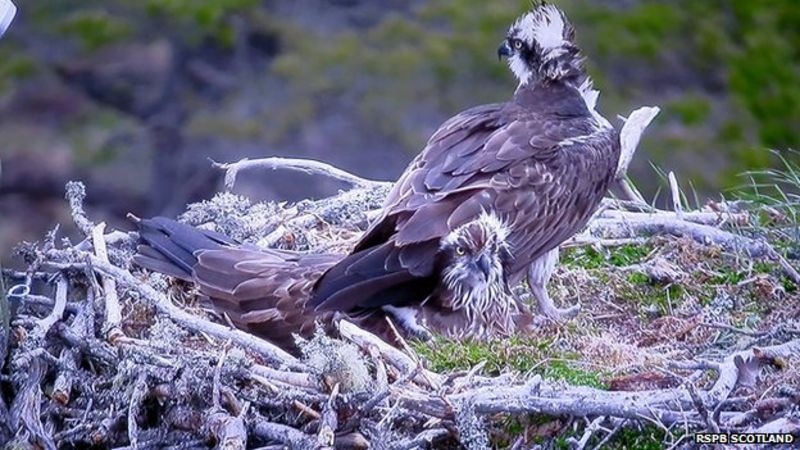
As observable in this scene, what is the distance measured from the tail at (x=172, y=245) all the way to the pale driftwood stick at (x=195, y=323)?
0.30 metres

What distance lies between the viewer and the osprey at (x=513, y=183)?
5.90 metres

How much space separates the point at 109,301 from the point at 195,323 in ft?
1.40

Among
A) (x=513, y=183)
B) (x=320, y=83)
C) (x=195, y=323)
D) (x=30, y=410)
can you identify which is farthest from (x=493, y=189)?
(x=320, y=83)

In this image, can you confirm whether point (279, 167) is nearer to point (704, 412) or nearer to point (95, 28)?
point (704, 412)

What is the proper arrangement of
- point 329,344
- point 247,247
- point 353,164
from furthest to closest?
point 353,164 < point 247,247 < point 329,344

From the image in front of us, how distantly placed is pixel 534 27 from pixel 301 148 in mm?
5808

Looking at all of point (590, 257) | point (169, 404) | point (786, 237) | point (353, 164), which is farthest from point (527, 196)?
point (353, 164)

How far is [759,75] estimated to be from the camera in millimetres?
12852

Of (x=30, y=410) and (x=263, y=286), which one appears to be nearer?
(x=30, y=410)

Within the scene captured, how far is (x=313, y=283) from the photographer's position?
19.8ft

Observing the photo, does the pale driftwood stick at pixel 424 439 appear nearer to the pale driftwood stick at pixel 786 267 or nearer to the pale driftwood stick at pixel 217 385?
the pale driftwood stick at pixel 217 385

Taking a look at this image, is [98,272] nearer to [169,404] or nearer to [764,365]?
[169,404]

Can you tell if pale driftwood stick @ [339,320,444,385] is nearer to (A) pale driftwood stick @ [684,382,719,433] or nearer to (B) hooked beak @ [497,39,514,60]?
(A) pale driftwood stick @ [684,382,719,433]

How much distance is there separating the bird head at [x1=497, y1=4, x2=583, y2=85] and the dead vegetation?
1.02 metres
